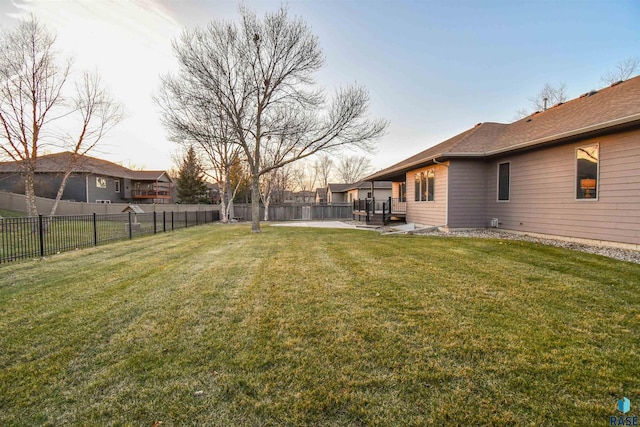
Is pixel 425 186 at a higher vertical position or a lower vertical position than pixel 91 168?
lower

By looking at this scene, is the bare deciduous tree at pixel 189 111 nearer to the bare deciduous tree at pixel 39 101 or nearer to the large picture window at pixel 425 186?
the bare deciduous tree at pixel 39 101

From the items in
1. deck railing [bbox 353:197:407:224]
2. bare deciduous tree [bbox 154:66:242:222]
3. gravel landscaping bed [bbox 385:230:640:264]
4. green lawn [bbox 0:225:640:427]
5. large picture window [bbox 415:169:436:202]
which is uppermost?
bare deciduous tree [bbox 154:66:242:222]

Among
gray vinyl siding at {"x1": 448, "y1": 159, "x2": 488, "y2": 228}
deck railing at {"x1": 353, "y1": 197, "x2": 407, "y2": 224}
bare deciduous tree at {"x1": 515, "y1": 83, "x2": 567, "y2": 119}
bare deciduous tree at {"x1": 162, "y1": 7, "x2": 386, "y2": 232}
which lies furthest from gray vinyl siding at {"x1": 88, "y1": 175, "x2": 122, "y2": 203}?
bare deciduous tree at {"x1": 515, "y1": 83, "x2": 567, "y2": 119}

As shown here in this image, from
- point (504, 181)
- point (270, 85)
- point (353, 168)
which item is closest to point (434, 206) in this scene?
point (504, 181)

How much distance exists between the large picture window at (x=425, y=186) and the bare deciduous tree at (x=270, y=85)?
2.90 meters

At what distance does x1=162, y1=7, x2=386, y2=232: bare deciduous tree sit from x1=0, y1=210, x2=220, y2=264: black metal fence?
500cm

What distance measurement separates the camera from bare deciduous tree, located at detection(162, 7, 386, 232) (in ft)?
41.4

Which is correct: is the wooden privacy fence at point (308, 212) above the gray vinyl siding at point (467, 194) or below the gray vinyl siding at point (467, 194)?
below

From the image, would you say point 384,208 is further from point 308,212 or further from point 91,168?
point 91,168

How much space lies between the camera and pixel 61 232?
27.2 ft

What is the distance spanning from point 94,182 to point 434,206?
3048cm

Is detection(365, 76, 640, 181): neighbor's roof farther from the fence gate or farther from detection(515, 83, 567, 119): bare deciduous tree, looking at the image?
detection(515, 83, 567, 119): bare deciduous tree

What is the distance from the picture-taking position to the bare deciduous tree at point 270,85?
12.6 meters

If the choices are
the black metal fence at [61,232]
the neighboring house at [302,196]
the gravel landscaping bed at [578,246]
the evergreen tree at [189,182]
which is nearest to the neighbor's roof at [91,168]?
the evergreen tree at [189,182]
